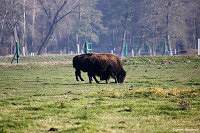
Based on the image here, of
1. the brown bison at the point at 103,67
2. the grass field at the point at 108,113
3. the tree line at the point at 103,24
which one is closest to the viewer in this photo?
the grass field at the point at 108,113

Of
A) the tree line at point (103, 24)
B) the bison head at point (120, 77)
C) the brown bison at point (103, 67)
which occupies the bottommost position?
the bison head at point (120, 77)

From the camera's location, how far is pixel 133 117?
9391 mm

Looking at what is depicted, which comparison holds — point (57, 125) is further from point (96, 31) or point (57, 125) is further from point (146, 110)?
point (96, 31)

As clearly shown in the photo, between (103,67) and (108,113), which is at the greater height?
(103,67)

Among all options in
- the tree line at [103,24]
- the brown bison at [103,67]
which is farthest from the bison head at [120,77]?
the tree line at [103,24]

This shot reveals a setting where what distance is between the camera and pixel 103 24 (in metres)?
89.2

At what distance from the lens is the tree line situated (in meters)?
62.3

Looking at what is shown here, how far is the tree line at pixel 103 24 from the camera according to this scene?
6233cm

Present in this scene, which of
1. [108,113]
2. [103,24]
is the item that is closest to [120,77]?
[108,113]

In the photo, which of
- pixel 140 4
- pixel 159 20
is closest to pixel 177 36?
pixel 159 20

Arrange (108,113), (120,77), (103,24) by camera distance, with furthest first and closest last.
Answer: (103,24)
(120,77)
(108,113)

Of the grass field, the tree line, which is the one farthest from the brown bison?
the tree line

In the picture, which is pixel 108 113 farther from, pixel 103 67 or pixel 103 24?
pixel 103 24

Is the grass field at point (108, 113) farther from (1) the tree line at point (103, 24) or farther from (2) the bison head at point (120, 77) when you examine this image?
(1) the tree line at point (103, 24)
